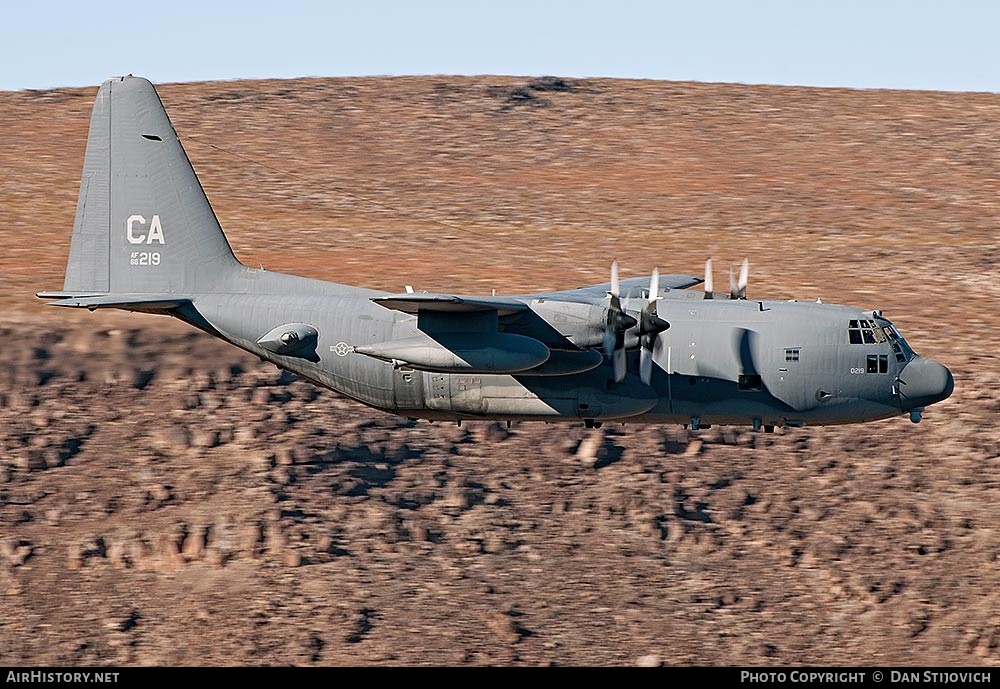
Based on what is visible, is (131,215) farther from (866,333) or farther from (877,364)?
(877,364)

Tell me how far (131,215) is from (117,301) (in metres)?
2.75

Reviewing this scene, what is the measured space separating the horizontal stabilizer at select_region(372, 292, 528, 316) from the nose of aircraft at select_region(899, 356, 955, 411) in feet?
27.1

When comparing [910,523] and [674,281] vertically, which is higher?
[674,281]

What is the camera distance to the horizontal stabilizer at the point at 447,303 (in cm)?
2416

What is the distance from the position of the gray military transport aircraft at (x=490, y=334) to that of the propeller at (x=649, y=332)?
41 millimetres

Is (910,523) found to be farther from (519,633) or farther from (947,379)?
(519,633)

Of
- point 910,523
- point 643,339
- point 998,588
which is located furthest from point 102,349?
point 998,588

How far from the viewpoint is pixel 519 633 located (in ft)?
102

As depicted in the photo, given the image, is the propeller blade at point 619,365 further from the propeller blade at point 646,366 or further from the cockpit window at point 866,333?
the cockpit window at point 866,333

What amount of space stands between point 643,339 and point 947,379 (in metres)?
6.64

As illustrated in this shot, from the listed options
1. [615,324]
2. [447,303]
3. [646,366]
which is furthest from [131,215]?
[646,366]

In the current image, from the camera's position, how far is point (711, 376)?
26.7 meters

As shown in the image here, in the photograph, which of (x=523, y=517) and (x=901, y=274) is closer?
(x=523, y=517)

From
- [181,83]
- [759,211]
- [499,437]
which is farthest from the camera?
[181,83]
